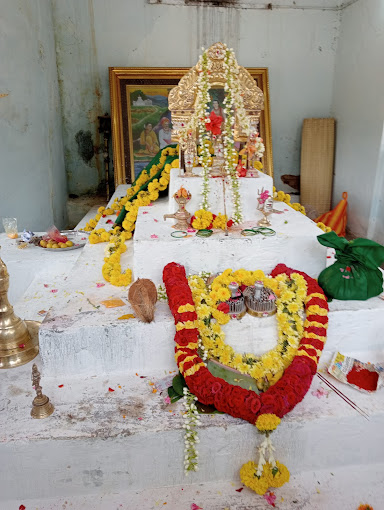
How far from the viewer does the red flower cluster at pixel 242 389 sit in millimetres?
2174

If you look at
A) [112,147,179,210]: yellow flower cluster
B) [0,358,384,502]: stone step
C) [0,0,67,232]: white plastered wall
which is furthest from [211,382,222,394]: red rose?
[0,0,67,232]: white plastered wall

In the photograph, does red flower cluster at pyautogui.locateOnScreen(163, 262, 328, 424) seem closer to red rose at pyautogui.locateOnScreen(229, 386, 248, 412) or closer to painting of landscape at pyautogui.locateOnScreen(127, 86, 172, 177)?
red rose at pyautogui.locateOnScreen(229, 386, 248, 412)

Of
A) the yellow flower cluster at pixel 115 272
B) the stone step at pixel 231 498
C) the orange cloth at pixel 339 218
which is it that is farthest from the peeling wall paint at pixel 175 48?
the stone step at pixel 231 498

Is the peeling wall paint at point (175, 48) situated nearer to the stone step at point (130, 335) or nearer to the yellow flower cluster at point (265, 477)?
the stone step at point (130, 335)

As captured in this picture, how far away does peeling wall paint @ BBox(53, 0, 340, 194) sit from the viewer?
6.93 meters

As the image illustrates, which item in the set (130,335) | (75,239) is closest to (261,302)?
(130,335)

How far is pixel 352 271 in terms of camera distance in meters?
2.84

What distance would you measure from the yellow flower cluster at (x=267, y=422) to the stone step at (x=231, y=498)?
37 cm

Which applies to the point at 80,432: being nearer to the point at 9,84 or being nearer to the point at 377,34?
the point at 9,84

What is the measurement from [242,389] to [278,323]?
582 mm

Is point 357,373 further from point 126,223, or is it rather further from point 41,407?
point 126,223

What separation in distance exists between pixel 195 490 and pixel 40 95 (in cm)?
565

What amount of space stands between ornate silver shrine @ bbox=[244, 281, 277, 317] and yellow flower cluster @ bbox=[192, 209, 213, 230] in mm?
745

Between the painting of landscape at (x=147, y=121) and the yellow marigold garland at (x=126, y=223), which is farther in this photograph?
the painting of landscape at (x=147, y=121)
